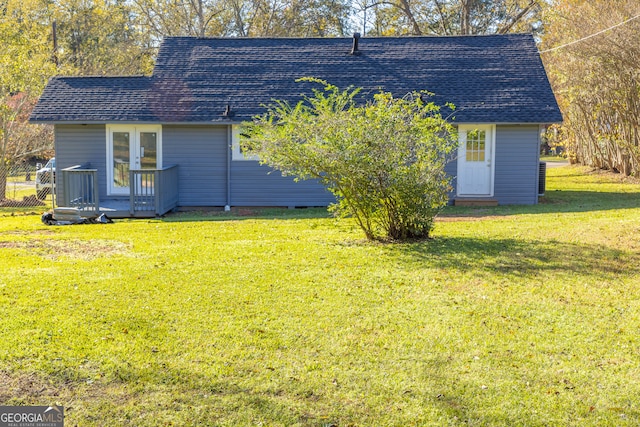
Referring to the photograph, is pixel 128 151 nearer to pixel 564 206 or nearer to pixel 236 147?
pixel 236 147

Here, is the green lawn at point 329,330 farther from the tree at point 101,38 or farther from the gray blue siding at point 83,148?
the tree at point 101,38

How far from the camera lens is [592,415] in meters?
4.50

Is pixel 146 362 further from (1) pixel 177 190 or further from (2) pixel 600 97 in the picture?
(2) pixel 600 97

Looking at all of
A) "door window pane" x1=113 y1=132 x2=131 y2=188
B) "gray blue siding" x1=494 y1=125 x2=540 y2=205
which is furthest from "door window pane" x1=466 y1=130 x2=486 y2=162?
"door window pane" x1=113 y1=132 x2=131 y2=188

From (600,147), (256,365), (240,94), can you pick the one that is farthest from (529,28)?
(256,365)

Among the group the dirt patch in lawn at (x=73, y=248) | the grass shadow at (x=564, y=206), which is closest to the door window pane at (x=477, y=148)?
the grass shadow at (x=564, y=206)

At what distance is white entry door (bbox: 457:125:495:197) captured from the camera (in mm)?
16891

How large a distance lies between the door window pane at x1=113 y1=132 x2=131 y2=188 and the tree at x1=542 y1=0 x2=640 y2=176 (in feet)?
45.2

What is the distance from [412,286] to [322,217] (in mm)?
7000

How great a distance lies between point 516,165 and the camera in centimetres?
1684

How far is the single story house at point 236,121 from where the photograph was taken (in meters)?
16.6

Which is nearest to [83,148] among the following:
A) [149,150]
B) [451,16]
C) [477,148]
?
[149,150]

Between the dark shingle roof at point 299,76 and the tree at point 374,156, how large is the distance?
6013 mm

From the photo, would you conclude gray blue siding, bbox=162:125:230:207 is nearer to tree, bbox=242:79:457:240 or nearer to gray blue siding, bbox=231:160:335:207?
gray blue siding, bbox=231:160:335:207
